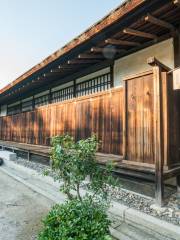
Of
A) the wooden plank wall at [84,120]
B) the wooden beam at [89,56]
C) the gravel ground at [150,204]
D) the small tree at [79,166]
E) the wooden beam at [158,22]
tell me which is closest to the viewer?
the small tree at [79,166]

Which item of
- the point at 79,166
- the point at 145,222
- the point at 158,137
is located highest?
the point at 158,137

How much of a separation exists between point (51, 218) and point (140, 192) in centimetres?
209

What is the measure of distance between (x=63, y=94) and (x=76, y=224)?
6.74 meters

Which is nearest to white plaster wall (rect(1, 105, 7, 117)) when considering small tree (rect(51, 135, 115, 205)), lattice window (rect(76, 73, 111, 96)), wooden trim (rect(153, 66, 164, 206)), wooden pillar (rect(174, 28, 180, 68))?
lattice window (rect(76, 73, 111, 96))

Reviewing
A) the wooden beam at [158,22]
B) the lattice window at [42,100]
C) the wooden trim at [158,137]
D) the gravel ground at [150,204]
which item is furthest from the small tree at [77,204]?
the lattice window at [42,100]

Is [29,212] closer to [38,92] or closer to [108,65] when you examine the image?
[108,65]

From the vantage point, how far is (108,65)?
20.0 feet

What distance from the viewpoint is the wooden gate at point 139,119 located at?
348 centimetres

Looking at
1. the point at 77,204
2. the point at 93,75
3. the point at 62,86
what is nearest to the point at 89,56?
the point at 93,75

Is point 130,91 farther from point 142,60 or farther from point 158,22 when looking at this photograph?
point 142,60

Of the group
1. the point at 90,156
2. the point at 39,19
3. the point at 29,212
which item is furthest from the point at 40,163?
the point at 39,19

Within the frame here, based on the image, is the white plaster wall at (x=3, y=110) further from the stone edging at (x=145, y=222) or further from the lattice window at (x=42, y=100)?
the stone edging at (x=145, y=222)

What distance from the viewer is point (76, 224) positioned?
84.1 inches

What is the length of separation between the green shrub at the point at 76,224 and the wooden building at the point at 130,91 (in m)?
1.32
